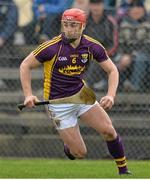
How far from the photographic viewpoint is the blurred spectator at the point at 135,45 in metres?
13.3

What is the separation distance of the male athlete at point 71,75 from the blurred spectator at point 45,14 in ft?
11.9

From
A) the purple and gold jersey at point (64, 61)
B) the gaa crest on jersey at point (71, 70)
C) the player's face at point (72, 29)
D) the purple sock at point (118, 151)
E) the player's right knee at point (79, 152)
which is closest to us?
the player's face at point (72, 29)

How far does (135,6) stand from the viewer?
531 inches

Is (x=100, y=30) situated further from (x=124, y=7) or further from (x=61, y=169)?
(x=61, y=169)

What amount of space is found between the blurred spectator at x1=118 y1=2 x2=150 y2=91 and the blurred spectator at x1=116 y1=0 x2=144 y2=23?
0.06 m

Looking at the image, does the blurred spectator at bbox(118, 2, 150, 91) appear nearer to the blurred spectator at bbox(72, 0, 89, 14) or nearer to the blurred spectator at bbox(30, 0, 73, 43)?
the blurred spectator at bbox(72, 0, 89, 14)

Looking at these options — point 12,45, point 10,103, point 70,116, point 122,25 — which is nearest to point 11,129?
point 10,103

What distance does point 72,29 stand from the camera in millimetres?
9625

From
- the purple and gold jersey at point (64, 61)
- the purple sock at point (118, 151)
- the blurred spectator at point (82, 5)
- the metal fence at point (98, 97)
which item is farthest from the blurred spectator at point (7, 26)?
the purple sock at point (118, 151)

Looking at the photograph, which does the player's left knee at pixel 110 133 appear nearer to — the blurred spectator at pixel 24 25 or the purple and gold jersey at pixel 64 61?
the purple and gold jersey at pixel 64 61

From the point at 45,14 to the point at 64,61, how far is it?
13.0 feet

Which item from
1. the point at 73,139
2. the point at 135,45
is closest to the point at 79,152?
the point at 73,139

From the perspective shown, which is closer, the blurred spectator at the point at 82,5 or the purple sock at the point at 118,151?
the purple sock at the point at 118,151

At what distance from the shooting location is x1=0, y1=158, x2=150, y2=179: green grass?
9.91 meters
